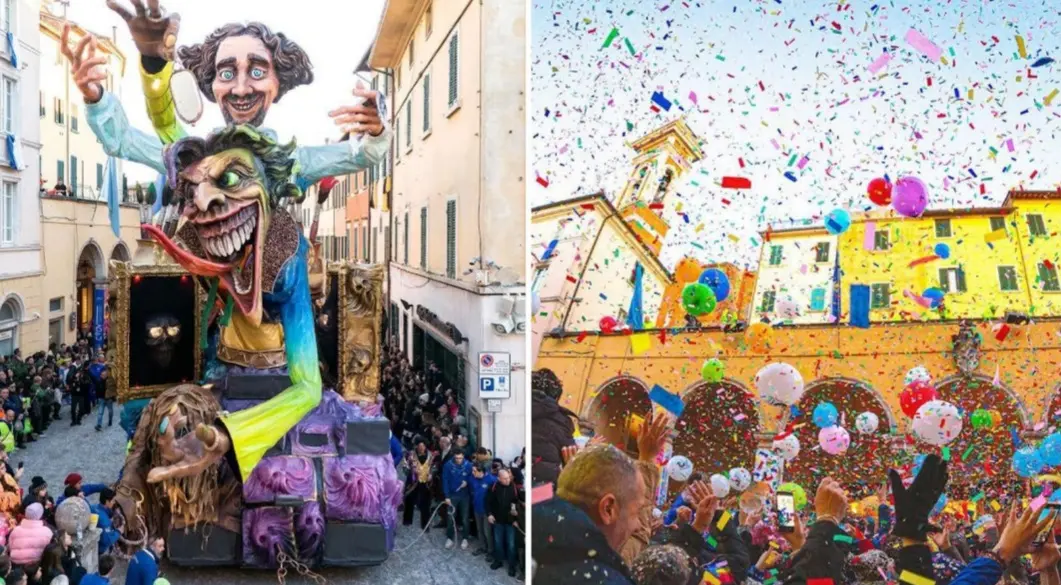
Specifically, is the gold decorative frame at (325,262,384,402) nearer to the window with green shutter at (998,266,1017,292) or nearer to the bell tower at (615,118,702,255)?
the bell tower at (615,118,702,255)

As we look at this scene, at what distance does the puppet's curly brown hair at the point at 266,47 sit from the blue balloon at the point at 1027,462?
3792 mm

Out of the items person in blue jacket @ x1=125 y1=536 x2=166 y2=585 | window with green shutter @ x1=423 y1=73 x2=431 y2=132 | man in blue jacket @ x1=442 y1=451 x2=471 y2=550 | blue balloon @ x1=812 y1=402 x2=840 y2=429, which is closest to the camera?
person in blue jacket @ x1=125 y1=536 x2=166 y2=585

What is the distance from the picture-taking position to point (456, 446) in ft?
16.7

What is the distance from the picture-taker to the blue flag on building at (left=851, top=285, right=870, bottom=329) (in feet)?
14.1

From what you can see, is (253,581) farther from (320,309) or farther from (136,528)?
(320,309)

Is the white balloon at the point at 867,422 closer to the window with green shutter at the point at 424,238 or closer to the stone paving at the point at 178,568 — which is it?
the stone paving at the point at 178,568

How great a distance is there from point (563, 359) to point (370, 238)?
1667 mm

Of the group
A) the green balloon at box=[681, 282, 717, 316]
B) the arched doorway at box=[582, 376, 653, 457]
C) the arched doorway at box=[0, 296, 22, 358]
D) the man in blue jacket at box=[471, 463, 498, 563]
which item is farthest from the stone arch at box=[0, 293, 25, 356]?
the green balloon at box=[681, 282, 717, 316]

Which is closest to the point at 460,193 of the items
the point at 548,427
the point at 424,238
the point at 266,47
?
the point at 424,238

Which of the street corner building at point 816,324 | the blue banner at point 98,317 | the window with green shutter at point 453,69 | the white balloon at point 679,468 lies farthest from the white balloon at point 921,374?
the blue banner at point 98,317

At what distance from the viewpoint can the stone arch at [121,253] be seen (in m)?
4.57

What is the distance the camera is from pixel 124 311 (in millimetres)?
4555

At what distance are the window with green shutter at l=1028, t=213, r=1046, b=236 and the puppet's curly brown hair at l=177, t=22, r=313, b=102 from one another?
3.44 meters

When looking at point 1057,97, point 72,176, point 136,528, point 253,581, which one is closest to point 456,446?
point 253,581
